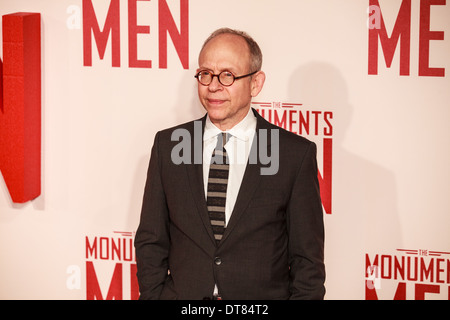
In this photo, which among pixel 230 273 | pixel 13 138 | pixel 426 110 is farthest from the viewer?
pixel 13 138

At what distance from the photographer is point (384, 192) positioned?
2.92 meters

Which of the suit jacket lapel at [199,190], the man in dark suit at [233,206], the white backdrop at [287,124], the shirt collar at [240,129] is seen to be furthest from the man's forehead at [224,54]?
the white backdrop at [287,124]

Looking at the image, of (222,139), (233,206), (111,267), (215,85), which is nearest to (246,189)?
(233,206)

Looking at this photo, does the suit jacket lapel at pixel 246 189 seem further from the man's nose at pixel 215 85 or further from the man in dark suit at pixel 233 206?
the man's nose at pixel 215 85

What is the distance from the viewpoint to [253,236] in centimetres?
223

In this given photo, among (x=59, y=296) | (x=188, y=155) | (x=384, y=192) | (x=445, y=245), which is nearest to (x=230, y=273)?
(x=188, y=155)

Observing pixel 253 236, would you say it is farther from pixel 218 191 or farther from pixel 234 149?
pixel 234 149

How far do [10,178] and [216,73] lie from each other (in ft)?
4.89

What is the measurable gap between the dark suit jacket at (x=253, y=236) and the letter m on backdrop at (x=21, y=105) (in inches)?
45.1

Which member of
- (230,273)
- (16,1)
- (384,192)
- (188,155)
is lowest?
(230,273)

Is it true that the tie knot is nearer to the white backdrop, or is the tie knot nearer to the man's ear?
the man's ear

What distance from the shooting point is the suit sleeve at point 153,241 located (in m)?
2.33

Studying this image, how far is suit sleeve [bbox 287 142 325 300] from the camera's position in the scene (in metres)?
2.23
